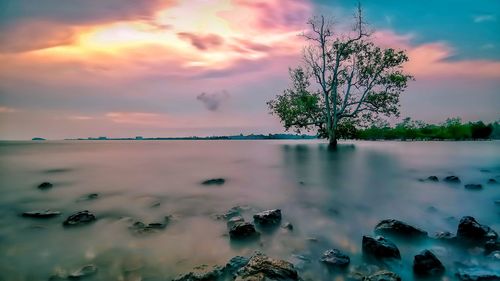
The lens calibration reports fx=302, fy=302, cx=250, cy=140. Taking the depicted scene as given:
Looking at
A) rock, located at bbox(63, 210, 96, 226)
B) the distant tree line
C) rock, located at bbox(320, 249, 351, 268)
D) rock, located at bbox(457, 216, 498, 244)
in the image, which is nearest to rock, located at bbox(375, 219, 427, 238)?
rock, located at bbox(457, 216, 498, 244)

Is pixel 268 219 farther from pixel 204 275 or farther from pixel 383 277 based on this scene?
pixel 383 277

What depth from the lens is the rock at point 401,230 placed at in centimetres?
600

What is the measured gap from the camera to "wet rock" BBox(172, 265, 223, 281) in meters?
4.24

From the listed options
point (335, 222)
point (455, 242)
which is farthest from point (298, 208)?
point (455, 242)

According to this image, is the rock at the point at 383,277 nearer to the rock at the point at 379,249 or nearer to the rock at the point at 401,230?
the rock at the point at 379,249

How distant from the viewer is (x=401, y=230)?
6.06 m

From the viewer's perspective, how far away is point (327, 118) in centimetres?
3988

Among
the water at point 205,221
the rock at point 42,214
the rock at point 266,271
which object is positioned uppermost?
the rock at point 266,271

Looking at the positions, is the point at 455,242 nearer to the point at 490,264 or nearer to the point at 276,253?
A: the point at 490,264

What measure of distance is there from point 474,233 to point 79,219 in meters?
8.48

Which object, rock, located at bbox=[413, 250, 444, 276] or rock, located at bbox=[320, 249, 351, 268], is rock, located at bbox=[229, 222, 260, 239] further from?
rock, located at bbox=[413, 250, 444, 276]

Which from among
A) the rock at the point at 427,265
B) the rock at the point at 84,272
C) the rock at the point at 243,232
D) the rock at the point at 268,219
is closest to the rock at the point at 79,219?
the rock at the point at 84,272

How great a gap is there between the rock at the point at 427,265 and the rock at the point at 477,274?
240 millimetres

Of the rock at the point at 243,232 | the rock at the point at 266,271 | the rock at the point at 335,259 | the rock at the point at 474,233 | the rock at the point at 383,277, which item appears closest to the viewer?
the rock at the point at 266,271
